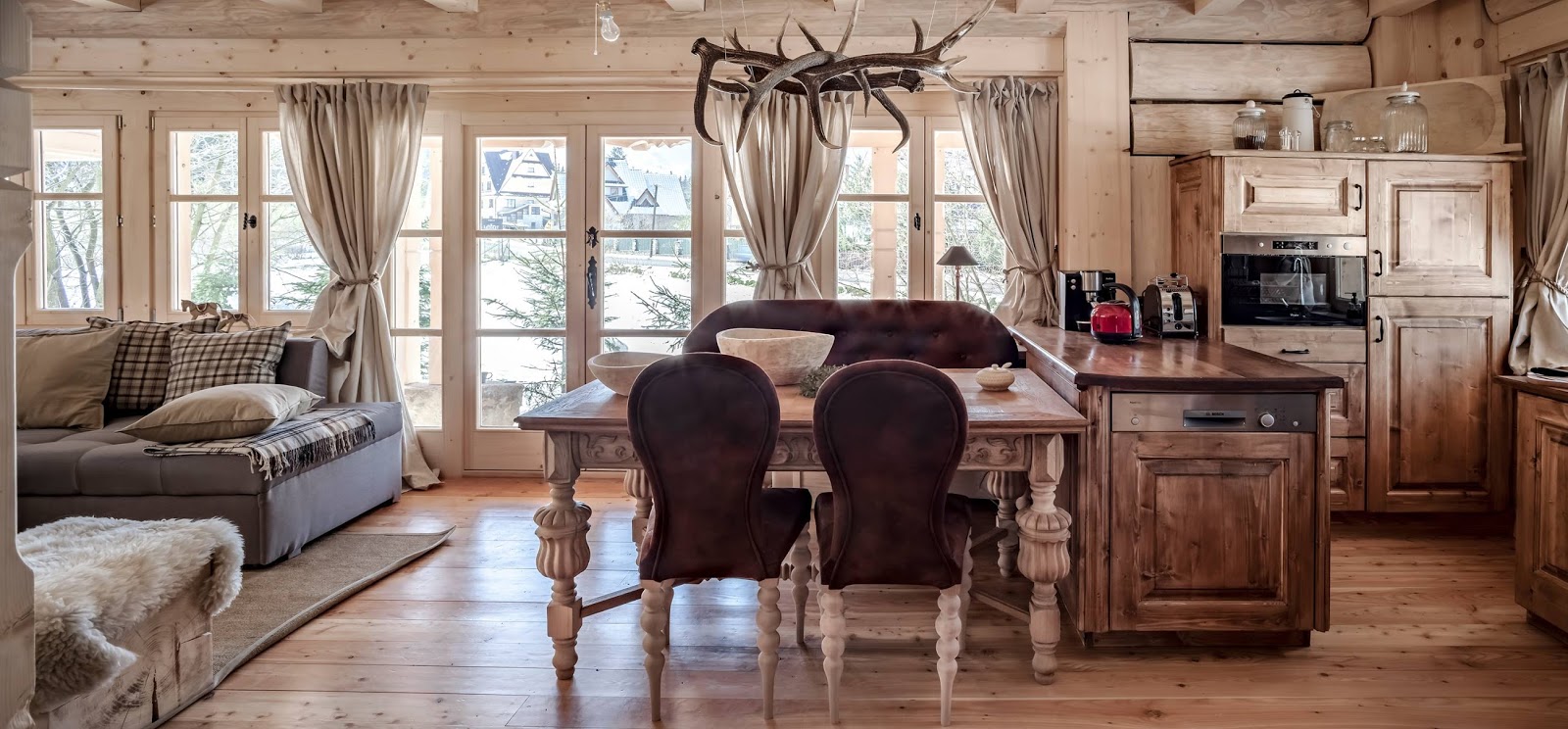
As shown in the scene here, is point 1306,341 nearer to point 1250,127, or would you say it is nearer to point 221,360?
point 1250,127

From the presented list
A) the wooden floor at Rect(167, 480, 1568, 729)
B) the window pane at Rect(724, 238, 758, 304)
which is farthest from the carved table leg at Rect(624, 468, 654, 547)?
the window pane at Rect(724, 238, 758, 304)

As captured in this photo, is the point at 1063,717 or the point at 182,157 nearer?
the point at 1063,717

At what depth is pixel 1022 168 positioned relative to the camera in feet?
14.4

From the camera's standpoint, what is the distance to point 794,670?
2.48 metres

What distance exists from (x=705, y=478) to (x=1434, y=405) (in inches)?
138

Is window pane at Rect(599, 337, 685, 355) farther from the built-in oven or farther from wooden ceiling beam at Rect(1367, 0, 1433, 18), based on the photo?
wooden ceiling beam at Rect(1367, 0, 1433, 18)

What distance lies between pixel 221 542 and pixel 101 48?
360cm

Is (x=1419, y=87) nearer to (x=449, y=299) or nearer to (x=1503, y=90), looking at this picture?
(x=1503, y=90)

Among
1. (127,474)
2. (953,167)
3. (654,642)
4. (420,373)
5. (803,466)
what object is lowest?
(654,642)

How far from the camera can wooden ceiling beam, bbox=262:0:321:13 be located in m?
4.25

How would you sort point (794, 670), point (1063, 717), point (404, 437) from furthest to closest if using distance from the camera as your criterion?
point (404, 437) < point (794, 670) < point (1063, 717)

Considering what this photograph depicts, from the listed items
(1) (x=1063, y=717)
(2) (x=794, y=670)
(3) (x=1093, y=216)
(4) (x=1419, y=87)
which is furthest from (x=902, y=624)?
(4) (x=1419, y=87)

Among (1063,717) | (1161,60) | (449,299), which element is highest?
(1161,60)

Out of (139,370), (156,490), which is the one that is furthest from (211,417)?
(139,370)
